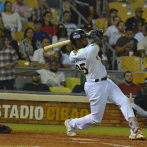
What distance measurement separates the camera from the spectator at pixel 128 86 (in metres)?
6.83

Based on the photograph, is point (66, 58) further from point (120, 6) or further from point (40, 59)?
point (120, 6)

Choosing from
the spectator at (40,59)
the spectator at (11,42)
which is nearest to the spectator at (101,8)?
the spectator at (40,59)

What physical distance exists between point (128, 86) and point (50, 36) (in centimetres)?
260

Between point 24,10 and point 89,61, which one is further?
point 24,10

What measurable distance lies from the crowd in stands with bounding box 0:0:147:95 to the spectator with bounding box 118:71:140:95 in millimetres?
22

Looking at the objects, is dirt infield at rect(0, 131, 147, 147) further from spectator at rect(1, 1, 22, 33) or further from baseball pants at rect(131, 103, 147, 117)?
spectator at rect(1, 1, 22, 33)

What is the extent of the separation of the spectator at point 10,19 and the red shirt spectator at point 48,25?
27.3 inches

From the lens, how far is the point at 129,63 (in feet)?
24.4

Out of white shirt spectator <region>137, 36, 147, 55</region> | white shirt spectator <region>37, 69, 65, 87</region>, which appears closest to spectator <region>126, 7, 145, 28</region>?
white shirt spectator <region>137, 36, 147, 55</region>

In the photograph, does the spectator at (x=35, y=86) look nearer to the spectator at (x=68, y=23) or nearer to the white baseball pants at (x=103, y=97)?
the spectator at (x=68, y=23)

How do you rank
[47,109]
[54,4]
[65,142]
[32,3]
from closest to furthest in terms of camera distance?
[65,142]
[47,109]
[32,3]
[54,4]

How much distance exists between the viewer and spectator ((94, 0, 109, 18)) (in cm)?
896

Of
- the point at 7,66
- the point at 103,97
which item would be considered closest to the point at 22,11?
the point at 7,66

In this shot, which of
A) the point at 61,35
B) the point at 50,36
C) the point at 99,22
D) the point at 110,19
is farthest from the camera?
the point at 110,19
